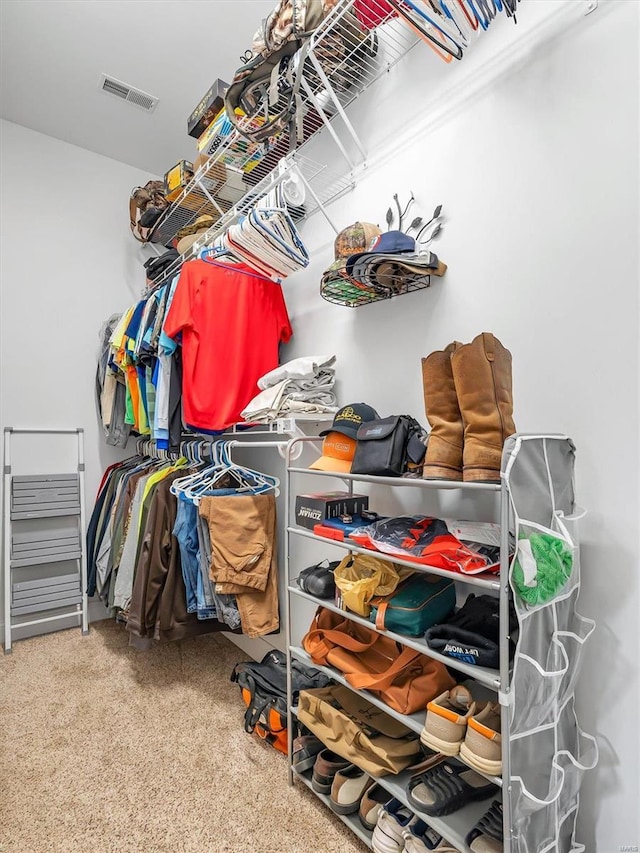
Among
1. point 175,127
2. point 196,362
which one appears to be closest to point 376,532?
point 196,362

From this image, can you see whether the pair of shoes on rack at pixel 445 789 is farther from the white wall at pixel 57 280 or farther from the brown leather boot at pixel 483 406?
the white wall at pixel 57 280

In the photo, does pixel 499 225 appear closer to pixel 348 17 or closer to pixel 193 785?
pixel 348 17

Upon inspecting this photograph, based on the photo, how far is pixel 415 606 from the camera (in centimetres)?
125

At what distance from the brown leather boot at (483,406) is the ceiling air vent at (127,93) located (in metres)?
2.73

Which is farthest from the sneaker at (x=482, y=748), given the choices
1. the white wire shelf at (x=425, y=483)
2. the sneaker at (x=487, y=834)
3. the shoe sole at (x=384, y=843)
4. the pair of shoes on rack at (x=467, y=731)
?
the white wire shelf at (x=425, y=483)

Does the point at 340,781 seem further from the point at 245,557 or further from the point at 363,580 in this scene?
the point at 245,557

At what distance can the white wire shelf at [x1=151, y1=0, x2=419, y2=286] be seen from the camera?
1.71 meters

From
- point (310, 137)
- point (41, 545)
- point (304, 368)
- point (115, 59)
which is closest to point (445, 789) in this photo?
point (304, 368)

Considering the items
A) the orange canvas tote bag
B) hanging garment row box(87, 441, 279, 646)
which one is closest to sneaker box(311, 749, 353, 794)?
the orange canvas tote bag

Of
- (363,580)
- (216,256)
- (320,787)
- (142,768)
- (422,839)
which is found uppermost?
(216,256)

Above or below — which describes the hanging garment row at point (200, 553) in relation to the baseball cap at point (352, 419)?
below

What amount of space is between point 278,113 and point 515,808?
2322 mm

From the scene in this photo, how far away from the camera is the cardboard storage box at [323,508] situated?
1.55 metres

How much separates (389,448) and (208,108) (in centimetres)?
222
